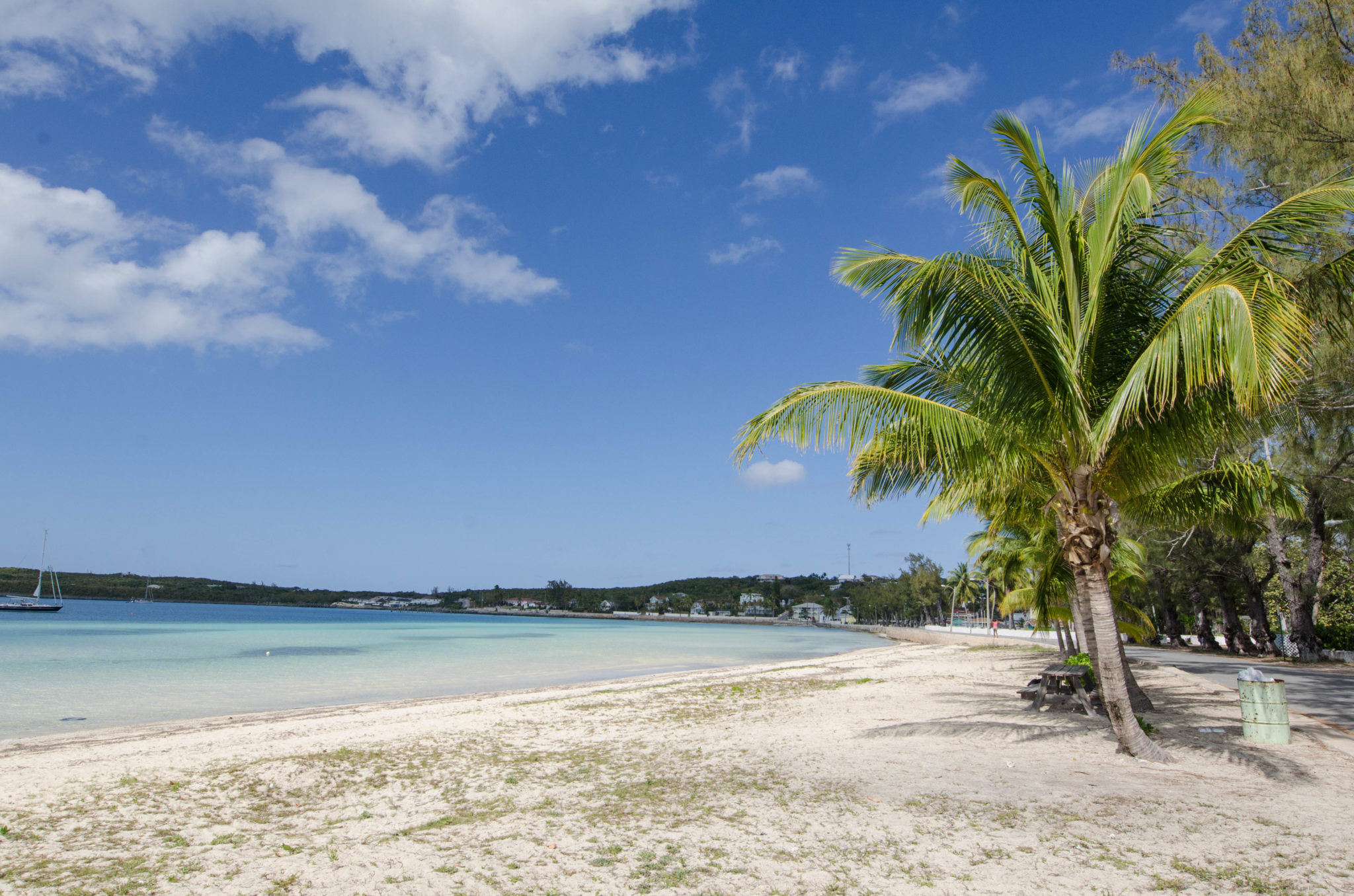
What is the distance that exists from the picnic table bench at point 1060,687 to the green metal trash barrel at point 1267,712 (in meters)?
→ 2.24

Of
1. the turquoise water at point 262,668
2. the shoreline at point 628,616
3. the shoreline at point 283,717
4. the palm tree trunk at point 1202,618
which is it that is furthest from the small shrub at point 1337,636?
the shoreline at point 628,616

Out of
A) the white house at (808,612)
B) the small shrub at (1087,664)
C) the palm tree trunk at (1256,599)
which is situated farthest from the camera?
the white house at (808,612)

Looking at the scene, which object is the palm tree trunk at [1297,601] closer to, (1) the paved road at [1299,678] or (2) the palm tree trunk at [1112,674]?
(1) the paved road at [1299,678]

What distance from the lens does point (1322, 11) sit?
786cm

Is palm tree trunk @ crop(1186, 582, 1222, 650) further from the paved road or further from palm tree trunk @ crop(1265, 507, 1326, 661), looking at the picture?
palm tree trunk @ crop(1265, 507, 1326, 661)

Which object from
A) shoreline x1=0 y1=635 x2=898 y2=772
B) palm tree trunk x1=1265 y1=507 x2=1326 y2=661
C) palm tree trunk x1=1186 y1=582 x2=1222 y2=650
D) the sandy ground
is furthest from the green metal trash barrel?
palm tree trunk x1=1186 y1=582 x2=1222 y2=650

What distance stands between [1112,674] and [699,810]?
Answer: 4.02m

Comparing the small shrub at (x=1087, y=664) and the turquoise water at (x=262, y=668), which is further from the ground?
the small shrub at (x=1087, y=664)

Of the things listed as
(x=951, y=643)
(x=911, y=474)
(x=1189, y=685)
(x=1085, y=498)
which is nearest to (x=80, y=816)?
(x=911, y=474)

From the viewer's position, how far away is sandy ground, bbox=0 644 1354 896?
413 centimetres

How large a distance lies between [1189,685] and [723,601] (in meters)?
160

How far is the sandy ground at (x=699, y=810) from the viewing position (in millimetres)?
4133

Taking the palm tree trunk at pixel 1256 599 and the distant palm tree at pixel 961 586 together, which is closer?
the palm tree trunk at pixel 1256 599

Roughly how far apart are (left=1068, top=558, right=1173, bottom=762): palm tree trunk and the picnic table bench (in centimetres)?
301
